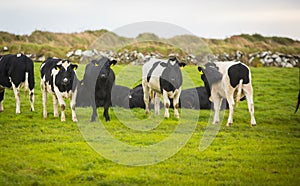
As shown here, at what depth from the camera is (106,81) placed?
55.3 feet

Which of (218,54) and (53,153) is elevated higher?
(218,54)

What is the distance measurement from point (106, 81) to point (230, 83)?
181 inches

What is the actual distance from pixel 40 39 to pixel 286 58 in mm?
26734

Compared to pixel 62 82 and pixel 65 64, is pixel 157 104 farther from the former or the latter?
pixel 62 82

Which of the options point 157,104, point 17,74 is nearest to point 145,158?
point 157,104

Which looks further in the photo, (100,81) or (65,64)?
(100,81)

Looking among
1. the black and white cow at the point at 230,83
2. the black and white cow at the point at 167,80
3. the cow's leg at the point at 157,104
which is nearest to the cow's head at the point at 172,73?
the black and white cow at the point at 167,80

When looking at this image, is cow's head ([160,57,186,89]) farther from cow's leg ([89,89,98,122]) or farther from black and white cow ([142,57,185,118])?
cow's leg ([89,89,98,122])

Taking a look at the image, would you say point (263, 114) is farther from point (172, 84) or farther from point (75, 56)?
point (75, 56)

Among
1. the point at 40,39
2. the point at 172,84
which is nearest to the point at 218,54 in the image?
the point at 40,39

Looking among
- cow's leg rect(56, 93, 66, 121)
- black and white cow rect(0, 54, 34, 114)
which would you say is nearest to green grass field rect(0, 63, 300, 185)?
cow's leg rect(56, 93, 66, 121)

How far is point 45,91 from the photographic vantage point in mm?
17203

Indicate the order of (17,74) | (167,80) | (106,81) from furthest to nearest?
(17,74)
(167,80)
(106,81)

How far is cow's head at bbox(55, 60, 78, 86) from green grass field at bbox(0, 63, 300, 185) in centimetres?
141
